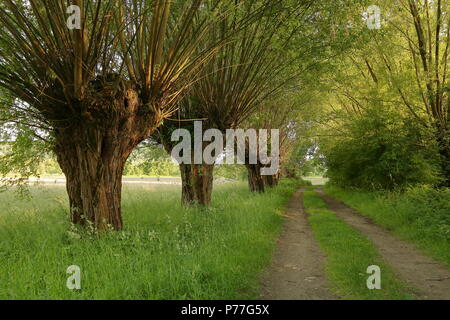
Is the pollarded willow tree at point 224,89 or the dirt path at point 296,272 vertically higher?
the pollarded willow tree at point 224,89

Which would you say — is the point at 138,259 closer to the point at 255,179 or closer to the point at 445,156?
the point at 445,156

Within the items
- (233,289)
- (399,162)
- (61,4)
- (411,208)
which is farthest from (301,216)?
(61,4)

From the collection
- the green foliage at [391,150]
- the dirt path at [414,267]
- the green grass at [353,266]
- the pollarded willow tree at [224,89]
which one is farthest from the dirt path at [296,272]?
the green foliage at [391,150]

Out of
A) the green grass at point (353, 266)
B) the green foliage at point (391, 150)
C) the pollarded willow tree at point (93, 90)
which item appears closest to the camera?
the green grass at point (353, 266)

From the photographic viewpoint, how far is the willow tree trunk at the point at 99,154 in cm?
726

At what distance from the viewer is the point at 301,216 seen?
14289mm

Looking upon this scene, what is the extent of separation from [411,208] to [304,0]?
8.13 m

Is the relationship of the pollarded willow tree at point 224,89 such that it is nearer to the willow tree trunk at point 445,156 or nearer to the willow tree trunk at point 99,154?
the willow tree trunk at point 99,154

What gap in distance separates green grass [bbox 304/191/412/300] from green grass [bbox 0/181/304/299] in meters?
1.35

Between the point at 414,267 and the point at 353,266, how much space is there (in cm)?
144

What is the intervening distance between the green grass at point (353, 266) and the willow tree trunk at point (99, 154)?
16.0ft

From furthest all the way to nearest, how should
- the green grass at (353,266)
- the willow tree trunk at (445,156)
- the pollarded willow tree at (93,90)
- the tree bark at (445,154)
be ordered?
the willow tree trunk at (445,156), the tree bark at (445,154), the pollarded willow tree at (93,90), the green grass at (353,266)

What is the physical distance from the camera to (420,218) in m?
10.5

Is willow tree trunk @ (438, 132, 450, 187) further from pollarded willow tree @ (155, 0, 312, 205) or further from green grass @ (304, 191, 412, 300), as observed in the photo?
green grass @ (304, 191, 412, 300)
